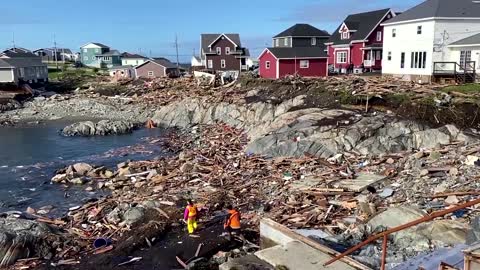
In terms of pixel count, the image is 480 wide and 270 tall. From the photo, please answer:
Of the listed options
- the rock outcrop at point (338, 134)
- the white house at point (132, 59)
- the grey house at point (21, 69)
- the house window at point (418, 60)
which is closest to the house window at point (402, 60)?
the house window at point (418, 60)

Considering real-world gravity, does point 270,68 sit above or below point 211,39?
below

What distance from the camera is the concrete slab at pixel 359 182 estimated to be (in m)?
18.1

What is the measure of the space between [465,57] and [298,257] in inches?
1251

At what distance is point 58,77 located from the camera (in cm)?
8481

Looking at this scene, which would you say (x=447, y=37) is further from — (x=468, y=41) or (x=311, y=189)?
(x=311, y=189)

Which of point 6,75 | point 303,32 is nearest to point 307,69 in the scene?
point 303,32

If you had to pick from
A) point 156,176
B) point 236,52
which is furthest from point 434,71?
point 236,52

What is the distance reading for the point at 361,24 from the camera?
5509 centimetres

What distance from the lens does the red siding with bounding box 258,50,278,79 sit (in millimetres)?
48969

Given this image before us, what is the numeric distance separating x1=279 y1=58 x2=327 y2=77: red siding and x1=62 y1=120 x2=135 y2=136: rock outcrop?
706 inches

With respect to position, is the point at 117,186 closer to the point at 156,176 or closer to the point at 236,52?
the point at 156,176

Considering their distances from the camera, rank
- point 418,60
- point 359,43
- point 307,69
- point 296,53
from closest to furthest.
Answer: point 418,60 → point 296,53 → point 307,69 → point 359,43

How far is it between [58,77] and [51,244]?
7629 centimetres

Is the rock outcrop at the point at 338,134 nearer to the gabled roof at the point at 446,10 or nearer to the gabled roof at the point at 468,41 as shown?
the gabled roof at the point at 468,41
